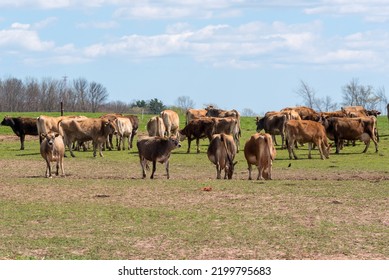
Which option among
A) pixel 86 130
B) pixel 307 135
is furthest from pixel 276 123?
pixel 86 130

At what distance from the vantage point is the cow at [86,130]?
3281cm

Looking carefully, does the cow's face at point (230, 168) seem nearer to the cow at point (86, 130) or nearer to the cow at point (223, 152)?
the cow at point (223, 152)

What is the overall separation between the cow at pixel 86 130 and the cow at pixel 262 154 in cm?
1136

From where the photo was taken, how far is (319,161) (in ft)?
96.3

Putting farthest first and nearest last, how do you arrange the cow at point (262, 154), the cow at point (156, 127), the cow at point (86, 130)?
the cow at point (156, 127) → the cow at point (86, 130) → the cow at point (262, 154)

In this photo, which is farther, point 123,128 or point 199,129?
point 123,128

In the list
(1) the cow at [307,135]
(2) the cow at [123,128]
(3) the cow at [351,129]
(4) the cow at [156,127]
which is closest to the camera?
(1) the cow at [307,135]

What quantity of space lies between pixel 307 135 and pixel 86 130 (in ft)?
28.7

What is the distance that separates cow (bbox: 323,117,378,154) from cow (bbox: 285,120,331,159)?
2843 millimetres

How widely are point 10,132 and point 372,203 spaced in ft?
113

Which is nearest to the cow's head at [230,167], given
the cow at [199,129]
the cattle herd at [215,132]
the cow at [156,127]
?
the cattle herd at [215,132]

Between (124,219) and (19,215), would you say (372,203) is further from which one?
(19,215)

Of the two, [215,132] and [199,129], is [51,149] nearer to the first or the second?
[199,129]

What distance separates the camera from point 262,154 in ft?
72.8
